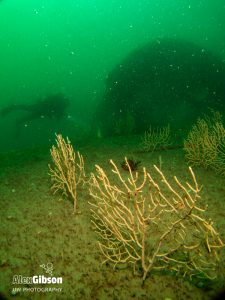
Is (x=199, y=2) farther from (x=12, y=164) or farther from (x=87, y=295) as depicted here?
(x=87, y=295)

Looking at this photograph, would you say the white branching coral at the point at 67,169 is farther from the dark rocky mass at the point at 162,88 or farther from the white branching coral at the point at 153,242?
the dark rocky mass at the point at 162,88

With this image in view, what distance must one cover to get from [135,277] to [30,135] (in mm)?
34885

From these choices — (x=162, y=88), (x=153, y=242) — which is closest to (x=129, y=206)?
(x=153, y=242)

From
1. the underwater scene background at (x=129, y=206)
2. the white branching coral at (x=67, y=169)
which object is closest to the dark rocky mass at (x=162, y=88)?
the underwater scene background at (x=129, y=206)

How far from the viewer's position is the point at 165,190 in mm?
5359

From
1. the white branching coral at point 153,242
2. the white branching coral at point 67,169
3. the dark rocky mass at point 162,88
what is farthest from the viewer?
the dark rocky mass at point 162,88

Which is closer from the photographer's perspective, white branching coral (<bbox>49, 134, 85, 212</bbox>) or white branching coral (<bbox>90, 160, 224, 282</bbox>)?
white branching coral (<bbox>90, 160, 224, 282</bbox>)

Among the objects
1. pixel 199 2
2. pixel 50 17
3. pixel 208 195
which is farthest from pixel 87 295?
pixel 50 17

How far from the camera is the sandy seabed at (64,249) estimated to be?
296 cm

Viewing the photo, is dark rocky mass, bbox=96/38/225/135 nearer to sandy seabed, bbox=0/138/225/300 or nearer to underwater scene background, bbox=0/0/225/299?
underwater scene background, bbox=0/0/225/299

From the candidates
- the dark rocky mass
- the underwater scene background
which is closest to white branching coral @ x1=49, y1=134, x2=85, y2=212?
the underwater scene background

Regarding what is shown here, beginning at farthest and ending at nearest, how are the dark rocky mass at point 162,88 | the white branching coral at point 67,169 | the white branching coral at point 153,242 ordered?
the dark rocky mass at point 162,88, the white branching coral at point 67,169, the white branching coral at point 153,242

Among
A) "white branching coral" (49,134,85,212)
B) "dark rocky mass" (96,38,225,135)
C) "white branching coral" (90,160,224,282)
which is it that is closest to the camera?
"white branching coral" (90,160,224,282)

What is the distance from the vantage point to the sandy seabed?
2.96 m
